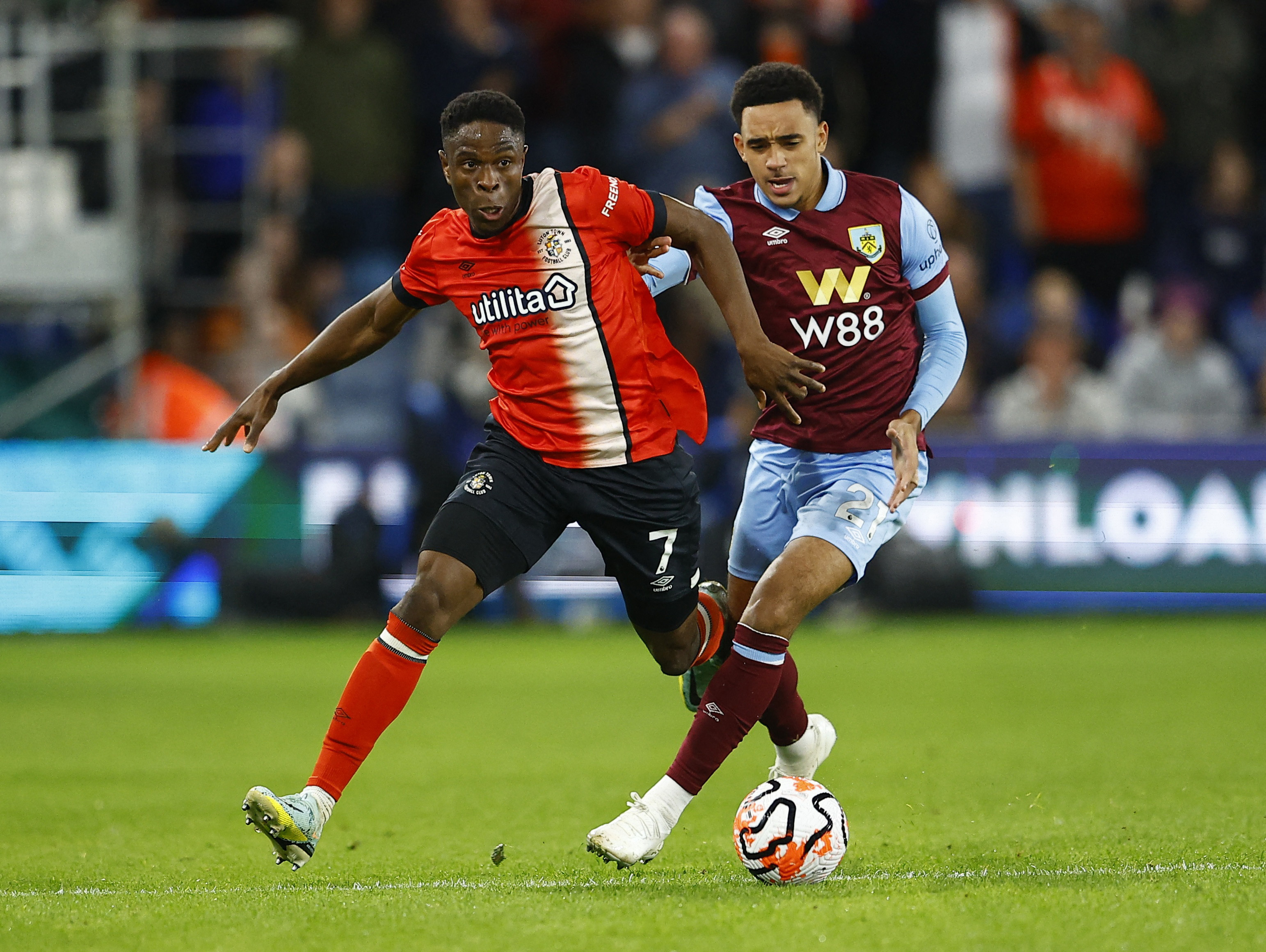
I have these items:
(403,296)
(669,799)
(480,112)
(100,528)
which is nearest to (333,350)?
(403,296)

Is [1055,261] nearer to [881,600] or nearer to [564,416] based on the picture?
[881,600]

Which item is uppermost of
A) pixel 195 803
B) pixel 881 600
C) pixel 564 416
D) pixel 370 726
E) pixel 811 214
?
pixel 811 214

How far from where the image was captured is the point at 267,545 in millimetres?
12812

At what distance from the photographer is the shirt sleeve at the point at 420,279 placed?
5.63 metres

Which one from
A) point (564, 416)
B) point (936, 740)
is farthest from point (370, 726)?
point (936, 740)

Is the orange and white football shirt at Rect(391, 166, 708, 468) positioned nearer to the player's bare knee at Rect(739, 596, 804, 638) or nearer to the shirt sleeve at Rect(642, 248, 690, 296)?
the shirt sleeve at Rect(642, 248, 690, 296)

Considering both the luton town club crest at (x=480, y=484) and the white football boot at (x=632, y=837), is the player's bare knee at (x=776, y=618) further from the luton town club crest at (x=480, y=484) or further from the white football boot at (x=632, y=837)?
the luton town club crest at (x=480, y=484)

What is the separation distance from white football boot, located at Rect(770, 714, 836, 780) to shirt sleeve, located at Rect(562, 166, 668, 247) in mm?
1777

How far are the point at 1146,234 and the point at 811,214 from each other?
32.5ft

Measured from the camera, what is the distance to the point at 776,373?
531cm

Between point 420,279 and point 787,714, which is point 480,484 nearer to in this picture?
point 420,279

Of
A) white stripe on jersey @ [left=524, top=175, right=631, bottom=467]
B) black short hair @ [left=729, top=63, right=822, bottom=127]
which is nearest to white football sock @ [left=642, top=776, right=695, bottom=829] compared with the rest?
white stripe on jersey @ [left=524, top=175, right=631, bottom=467]

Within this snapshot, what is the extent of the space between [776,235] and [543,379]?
93 centimetres

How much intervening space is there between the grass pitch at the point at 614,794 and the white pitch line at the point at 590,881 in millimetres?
21
